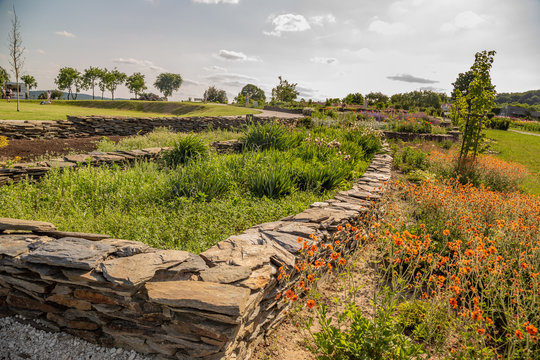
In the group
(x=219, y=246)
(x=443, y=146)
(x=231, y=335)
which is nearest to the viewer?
(x=231, y=335)

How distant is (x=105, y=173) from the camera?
5.52 meters

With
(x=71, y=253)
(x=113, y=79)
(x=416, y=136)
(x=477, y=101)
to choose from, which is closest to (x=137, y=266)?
(x=71, y=253)

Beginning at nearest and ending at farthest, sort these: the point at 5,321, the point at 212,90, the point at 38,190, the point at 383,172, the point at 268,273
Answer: the point at 268,273 → the point at 5,321 → the point at 38,190 → the point at 383,172 → the point at 212,90

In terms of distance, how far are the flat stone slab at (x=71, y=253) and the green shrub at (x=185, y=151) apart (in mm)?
4513

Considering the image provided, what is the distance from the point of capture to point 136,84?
2483 inches

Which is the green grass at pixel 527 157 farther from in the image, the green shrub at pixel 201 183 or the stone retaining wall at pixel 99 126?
the stone retaining wall at pixel 99 126

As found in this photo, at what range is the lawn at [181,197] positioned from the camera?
3.41 m

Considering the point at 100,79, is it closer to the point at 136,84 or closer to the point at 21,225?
the point at 136,84

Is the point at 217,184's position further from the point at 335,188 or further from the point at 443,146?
the point at 443,146

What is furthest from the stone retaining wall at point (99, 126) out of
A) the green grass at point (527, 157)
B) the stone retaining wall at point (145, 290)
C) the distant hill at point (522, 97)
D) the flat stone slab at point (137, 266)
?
the distant hill at point (522, 97)

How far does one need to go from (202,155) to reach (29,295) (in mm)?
4867

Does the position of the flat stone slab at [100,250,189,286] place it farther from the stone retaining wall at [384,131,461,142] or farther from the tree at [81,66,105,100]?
the tree at [81,66,105,100]

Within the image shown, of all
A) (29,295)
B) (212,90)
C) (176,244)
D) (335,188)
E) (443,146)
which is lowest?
(29,295)

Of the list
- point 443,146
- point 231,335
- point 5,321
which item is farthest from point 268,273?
point 443,146
